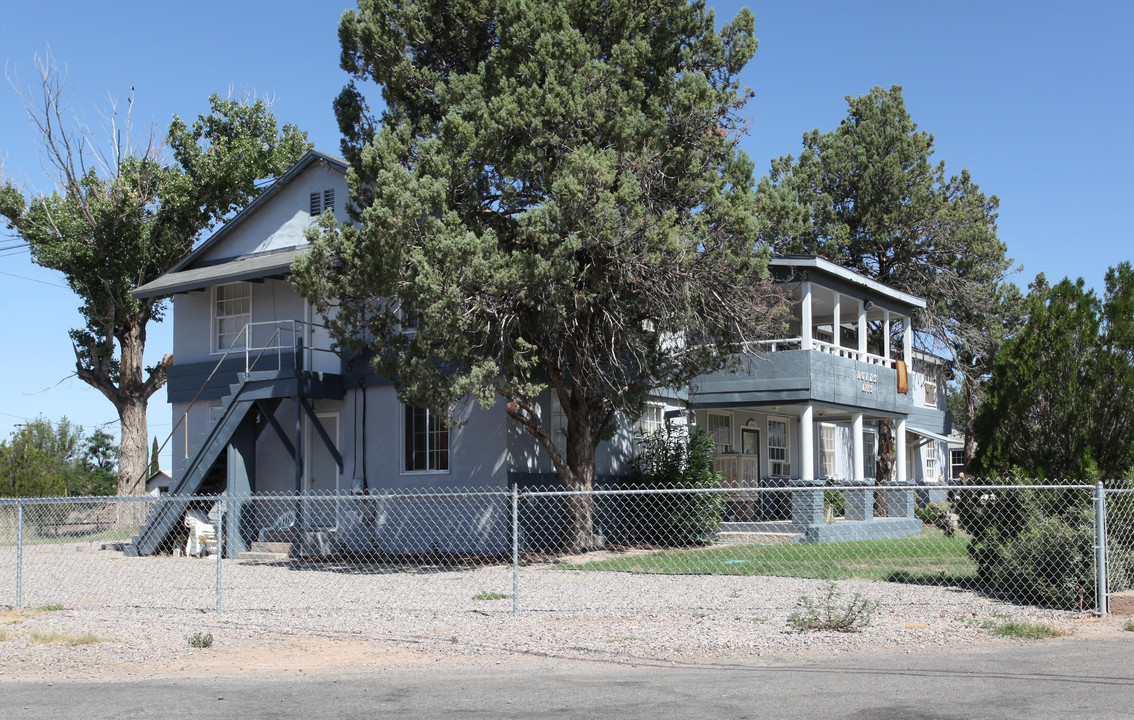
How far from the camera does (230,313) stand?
72.3ft

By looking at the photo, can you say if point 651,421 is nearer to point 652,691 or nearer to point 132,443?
point 652,691

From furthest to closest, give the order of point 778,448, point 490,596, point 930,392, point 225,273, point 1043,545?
point 930,392 < point 778,448 < point 225,273 < point 490,596 < point 1043,545

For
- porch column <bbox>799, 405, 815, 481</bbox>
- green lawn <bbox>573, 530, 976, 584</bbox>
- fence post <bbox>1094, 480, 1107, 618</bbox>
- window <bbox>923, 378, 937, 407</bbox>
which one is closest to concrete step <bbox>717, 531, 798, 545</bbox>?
green lawn <bbox>573, 530, 976, 584</bbox>

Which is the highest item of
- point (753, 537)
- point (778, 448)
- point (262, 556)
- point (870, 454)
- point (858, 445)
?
point (858, 445)

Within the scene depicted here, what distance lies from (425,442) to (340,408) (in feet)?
7.51

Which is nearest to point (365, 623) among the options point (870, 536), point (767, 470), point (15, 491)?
point (870, 536)

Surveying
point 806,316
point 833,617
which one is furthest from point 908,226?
point 833,617

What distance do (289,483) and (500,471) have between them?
5.28 m

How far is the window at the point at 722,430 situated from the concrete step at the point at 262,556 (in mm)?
9959

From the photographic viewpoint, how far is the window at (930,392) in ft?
107

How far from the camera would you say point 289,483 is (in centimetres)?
2066

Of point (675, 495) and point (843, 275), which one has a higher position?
point (843, 275)

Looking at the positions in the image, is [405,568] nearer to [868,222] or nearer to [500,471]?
[500,471]

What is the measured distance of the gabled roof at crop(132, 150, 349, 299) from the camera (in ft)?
66.7
